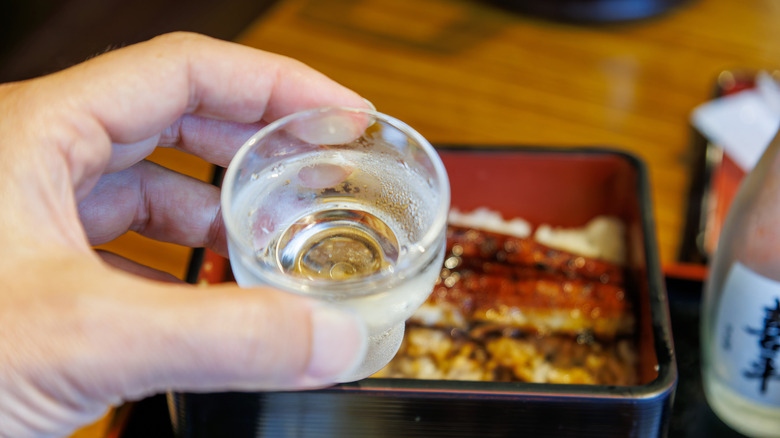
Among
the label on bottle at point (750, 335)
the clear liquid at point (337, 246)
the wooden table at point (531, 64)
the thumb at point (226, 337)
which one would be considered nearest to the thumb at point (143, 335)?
the thumb at point (226, 337)

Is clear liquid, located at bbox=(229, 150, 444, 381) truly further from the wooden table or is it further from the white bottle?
the wooden table

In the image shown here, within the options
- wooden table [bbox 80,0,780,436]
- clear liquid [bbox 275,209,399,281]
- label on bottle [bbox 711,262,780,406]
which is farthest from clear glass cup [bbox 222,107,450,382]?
wooden table [bbox 80,0,780,436]

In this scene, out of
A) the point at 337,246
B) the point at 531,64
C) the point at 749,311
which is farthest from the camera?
the point at 531,64

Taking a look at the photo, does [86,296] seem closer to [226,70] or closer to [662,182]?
[226,70]

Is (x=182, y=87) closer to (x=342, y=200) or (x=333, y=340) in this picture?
(x=342, y=200)

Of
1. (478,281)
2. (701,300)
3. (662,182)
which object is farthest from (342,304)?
(662,182)

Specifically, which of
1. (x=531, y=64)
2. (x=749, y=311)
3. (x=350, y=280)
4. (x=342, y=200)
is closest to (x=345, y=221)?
(x=342, y=200)

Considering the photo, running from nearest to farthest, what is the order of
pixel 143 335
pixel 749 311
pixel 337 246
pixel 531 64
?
pixel 143 335
pixel 337 246
pixel 749 311
pixel 531 64
